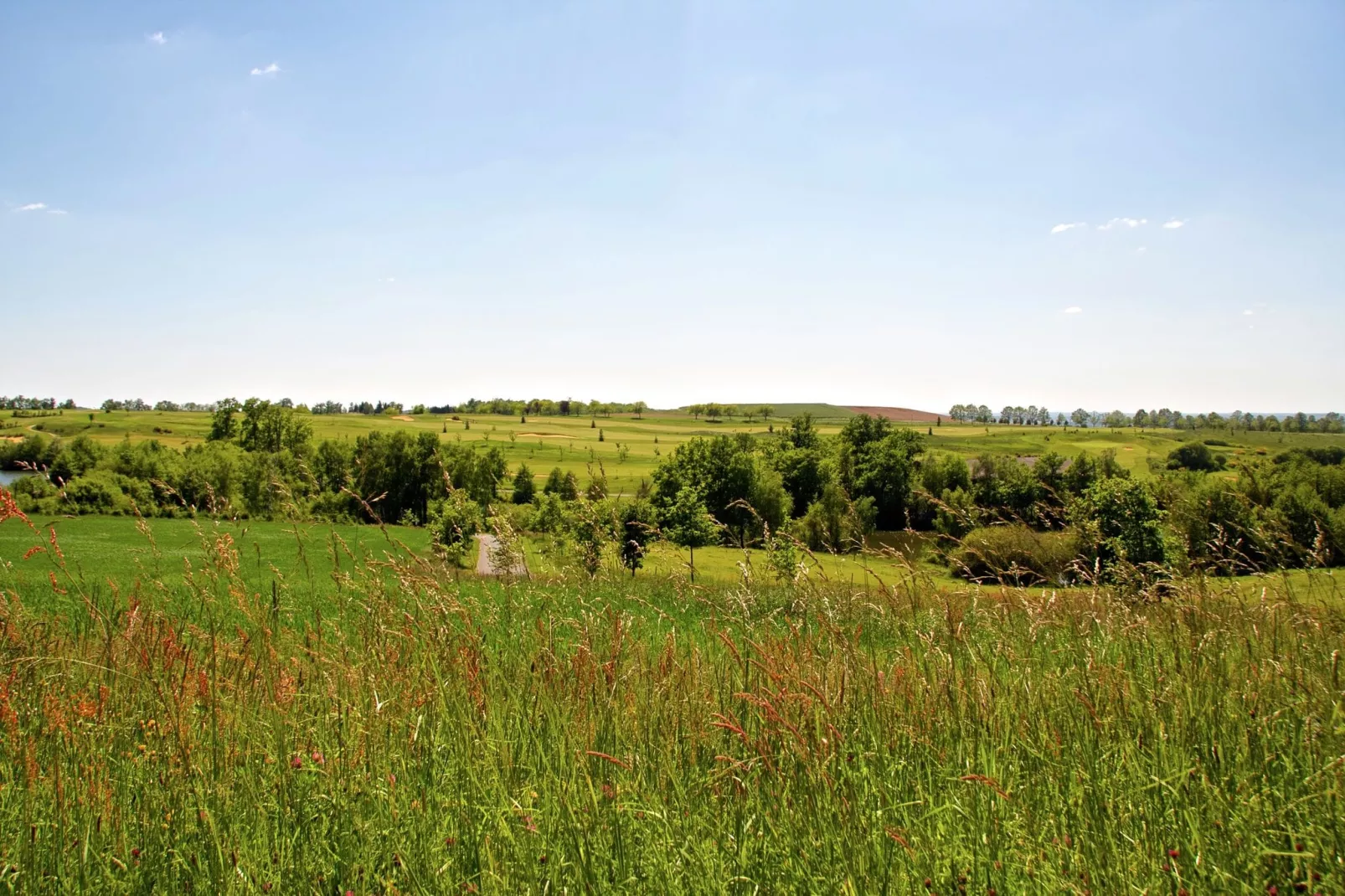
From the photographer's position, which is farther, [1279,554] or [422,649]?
[1279,554]

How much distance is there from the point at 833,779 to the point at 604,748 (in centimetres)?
99

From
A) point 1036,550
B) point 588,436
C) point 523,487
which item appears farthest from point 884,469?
point 588,436

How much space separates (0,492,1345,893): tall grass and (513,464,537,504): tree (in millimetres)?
80349

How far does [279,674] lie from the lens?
13.0 feet

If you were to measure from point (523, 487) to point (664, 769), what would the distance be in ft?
280

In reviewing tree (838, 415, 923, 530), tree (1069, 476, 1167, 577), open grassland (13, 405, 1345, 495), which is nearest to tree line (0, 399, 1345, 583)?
tree (1069, 476, 1167, 577)

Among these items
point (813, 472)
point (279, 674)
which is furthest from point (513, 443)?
point (279, 674)

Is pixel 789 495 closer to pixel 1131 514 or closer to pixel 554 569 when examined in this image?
pixel 1131 514

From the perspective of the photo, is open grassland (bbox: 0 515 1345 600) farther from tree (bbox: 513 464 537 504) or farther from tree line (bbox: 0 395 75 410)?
tree line (bbox: 0 395 75 410)

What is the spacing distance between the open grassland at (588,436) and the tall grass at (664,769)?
96394 millimetres

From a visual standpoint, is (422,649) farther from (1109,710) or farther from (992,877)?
(1109,710)

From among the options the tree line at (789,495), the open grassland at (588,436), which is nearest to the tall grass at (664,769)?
the tree line at (789,495)

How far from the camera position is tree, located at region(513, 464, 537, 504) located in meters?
84.2

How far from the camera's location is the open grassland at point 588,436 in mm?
118000
